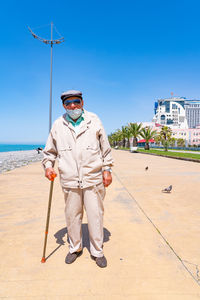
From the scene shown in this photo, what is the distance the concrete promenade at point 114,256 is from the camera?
2.03 metres

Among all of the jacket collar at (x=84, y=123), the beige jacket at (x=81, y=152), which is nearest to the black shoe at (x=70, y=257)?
the beige jacket at (x=81, y=152)

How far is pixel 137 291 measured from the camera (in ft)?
6.62

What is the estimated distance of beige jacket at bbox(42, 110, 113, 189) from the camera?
2.48 m

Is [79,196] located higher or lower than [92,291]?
higher

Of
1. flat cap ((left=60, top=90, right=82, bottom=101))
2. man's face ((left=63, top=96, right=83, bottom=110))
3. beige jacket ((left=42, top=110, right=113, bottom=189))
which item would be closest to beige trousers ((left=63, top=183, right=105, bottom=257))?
beige jacket ((left=42, top=110, right=113, bottom=189))

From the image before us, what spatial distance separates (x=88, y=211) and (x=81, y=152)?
2.22ft

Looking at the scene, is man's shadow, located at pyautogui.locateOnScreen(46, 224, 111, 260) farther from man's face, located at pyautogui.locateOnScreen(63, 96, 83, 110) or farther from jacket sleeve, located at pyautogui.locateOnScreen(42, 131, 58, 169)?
man's face, located at pyautogui.locateOnScreen(63, 96, 83, 110)

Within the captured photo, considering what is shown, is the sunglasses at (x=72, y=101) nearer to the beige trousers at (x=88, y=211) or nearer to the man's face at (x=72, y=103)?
the man's face at (x=72, y=103)

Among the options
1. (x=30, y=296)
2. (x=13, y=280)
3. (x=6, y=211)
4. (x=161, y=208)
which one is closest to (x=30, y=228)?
(x=6, y=211)

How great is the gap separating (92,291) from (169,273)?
83 cm

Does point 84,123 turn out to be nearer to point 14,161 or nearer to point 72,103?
Answer: point 72,103

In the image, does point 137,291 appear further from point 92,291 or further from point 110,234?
point 110,234

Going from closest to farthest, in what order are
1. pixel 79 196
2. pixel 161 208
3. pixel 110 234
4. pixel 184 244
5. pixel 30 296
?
1. pixel 30 296
2. pixel 79 196
3. pixel 184 244
4. pixel 110 234
5. pixel 161 208

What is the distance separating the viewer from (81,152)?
2.48 metres
